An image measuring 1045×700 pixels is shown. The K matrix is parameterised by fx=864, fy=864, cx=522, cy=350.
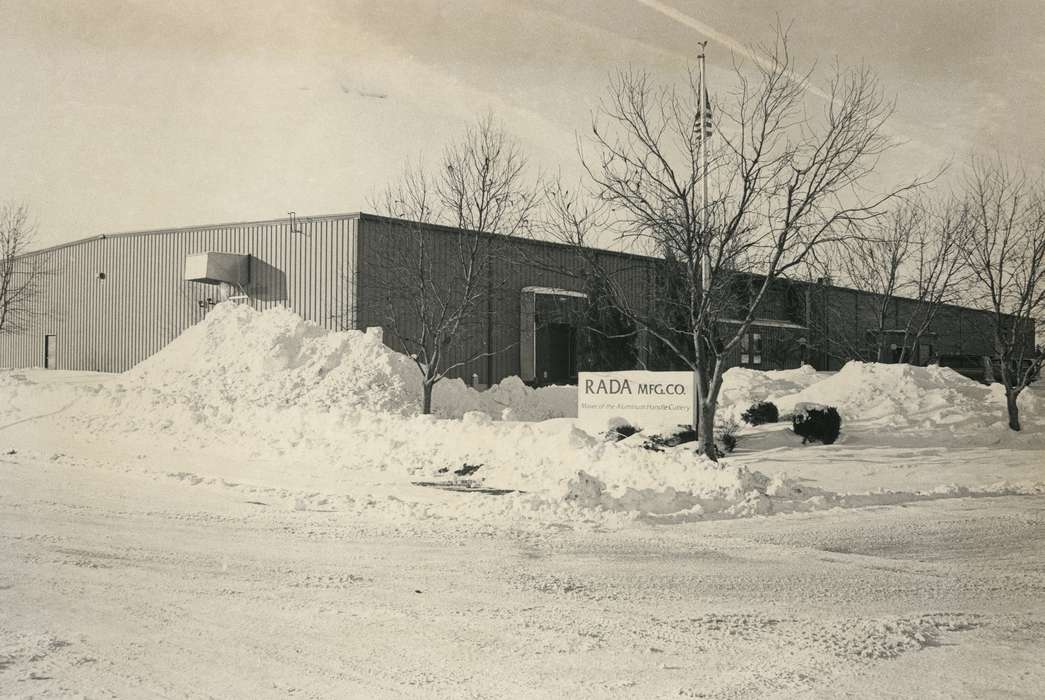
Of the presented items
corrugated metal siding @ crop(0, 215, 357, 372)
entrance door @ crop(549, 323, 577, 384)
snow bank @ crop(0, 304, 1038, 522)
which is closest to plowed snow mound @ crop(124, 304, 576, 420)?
snow bank @ crop(0, 304, 1038, 522)

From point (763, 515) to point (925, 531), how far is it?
1.72 meters

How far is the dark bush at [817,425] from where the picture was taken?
1625 centimetres

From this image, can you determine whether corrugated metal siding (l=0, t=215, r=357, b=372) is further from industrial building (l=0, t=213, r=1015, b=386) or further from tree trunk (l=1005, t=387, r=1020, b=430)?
tree trunk (l=1005, t=387, r=1020, b=430)

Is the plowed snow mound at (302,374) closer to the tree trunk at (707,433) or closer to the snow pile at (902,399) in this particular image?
the snow pile at (902,399)

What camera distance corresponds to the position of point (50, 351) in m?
29.2

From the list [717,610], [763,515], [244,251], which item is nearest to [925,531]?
[763,515]

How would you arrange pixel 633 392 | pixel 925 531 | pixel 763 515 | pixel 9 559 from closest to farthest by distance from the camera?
pixel 9 559 < pixel 925 531 < pixel 763 515 < pixel 633 392

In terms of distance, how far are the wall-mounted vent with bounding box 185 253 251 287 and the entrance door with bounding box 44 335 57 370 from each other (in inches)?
210

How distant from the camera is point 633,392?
15.8 metres

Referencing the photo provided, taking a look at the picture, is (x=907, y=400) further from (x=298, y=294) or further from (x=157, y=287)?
(x=157, y=287)

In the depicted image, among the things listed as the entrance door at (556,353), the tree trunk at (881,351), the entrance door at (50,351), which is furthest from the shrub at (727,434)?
the entrance door at (50,351)

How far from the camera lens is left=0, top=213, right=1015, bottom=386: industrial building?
25.1m

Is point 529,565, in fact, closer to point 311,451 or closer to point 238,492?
point 238,492

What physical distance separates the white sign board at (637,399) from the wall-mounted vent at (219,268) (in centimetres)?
1497
